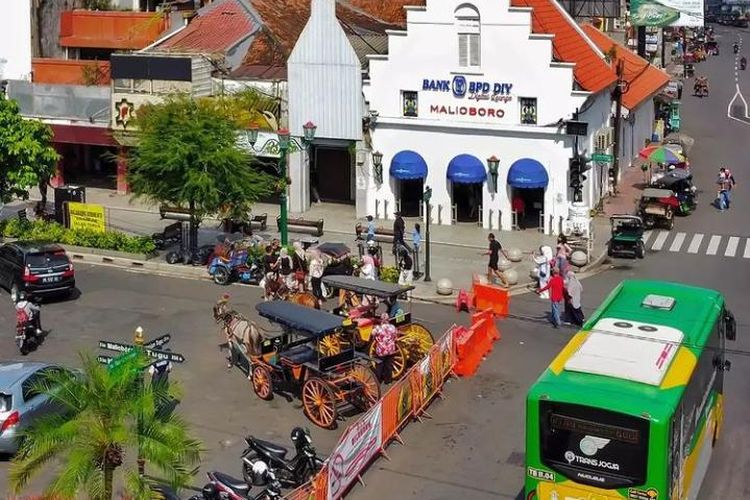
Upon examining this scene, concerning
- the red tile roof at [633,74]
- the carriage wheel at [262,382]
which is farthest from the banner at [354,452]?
the red tile roof at [633,74]

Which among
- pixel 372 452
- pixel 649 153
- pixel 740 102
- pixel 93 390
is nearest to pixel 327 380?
pixel 372 452

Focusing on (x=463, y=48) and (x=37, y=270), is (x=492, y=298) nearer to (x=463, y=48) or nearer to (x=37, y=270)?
(x=37, y=270)

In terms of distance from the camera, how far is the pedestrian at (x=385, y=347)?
2381 centimetres

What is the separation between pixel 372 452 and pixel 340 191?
2516 centimetres

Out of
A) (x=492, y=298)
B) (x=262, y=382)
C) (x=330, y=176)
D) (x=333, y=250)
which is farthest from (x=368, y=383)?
(x=330, y=176)

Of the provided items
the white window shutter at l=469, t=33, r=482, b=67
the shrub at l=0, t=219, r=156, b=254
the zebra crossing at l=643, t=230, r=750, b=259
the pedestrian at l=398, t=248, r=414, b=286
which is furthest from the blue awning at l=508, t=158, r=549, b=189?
the shrub at l=0, t=219, r=156, b=254

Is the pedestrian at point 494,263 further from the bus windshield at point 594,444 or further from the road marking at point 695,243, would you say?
the bus windshield at point 594,444

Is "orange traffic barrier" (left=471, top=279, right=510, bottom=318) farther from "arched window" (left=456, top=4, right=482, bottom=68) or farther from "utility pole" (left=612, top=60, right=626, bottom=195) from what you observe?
"utility pole" (left=612, top=60, right=626, bottom=195)

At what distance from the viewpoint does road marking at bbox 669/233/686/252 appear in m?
38.3

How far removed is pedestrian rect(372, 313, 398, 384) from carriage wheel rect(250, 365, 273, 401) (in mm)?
2272

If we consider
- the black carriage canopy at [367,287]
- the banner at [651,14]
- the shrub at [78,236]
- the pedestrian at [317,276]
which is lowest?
the pedestrian at [317,276]

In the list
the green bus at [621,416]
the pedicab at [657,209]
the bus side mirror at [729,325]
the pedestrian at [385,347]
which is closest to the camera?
the green bus at [621,416]

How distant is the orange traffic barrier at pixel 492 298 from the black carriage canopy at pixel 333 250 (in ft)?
15.8

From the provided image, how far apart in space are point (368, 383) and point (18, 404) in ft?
21.4
